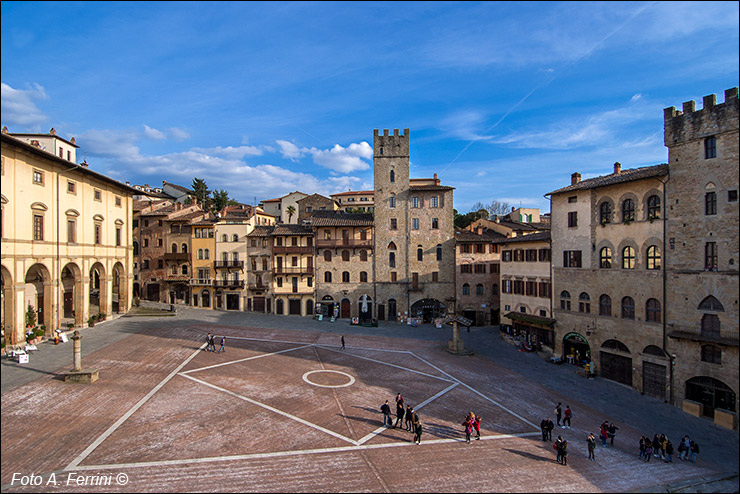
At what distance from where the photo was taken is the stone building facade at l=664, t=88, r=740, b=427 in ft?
81.4

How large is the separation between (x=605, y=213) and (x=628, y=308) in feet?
26.4

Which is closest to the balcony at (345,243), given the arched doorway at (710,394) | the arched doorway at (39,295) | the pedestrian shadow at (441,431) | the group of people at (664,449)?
the arched doorway at (39,295)

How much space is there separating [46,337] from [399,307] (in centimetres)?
3656

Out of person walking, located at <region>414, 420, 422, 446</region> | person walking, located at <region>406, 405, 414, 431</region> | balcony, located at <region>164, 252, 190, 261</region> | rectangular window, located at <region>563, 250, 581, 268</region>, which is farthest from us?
balcony, located at <region>164, 252, 190, 261</region>

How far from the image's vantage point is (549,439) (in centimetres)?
2022

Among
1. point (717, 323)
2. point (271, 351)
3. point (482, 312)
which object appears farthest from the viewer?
point (482, 312)

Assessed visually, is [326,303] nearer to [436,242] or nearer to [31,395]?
[436,242]

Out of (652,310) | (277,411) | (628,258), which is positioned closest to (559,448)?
(277,411)

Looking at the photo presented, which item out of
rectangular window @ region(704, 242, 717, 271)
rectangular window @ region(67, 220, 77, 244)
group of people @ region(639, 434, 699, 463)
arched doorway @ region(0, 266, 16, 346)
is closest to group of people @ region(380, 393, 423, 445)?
group of people @ region(639, 434, 699, 463)

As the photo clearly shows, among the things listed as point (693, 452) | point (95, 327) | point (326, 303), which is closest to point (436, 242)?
point (326, 303)

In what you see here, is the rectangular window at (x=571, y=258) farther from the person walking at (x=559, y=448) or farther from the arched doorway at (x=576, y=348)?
the person walking at (x=559, y=448)

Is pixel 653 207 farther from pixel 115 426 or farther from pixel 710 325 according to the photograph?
pixel 115 426

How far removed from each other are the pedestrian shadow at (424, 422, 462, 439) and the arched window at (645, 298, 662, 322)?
19.0 m

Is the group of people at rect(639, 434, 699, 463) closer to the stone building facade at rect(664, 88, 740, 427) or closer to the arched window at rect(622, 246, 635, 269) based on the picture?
the stone building facade at rect(664, 88, 740, 427)
